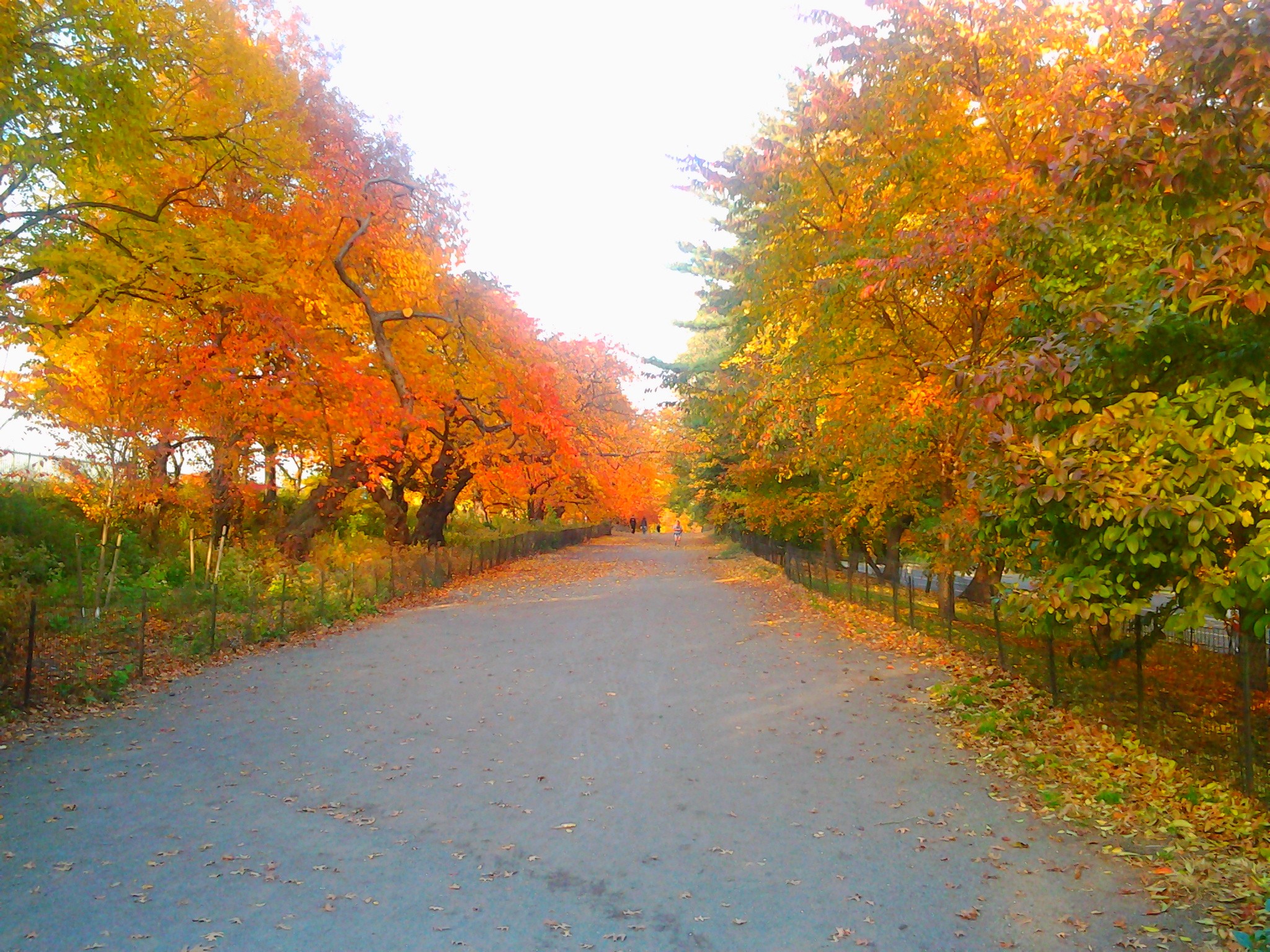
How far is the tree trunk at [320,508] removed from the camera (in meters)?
19.9

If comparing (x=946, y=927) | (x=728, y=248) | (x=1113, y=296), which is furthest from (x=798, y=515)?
(x=946, y=927)

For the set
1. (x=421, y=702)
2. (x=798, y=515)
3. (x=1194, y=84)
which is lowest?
(x=421, y=702)

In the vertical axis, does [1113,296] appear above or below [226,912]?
above

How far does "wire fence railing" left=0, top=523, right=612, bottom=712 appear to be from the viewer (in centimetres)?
896

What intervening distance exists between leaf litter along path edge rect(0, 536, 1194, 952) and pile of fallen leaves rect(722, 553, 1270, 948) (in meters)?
0.31

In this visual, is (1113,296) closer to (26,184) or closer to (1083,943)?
(1083,943)

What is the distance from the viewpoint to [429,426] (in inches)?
918

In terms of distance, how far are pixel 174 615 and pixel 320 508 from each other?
7.64 meters

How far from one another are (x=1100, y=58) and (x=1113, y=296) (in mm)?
5142

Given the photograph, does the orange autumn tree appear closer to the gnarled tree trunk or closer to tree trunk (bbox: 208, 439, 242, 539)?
tree trunk (bbox: 208, 439, 242, 539)

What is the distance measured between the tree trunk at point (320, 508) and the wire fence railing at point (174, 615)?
0.55 m

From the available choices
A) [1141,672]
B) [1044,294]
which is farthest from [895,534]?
[1044,294]

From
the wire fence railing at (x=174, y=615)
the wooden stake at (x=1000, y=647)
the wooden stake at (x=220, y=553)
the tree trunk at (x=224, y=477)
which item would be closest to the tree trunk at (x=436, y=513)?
the wire fence railing at (x=174, y=615)

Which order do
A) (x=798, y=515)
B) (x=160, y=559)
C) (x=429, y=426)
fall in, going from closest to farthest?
(x=160, y=559) → (x=429, y=426) → (x=798, y=515)
